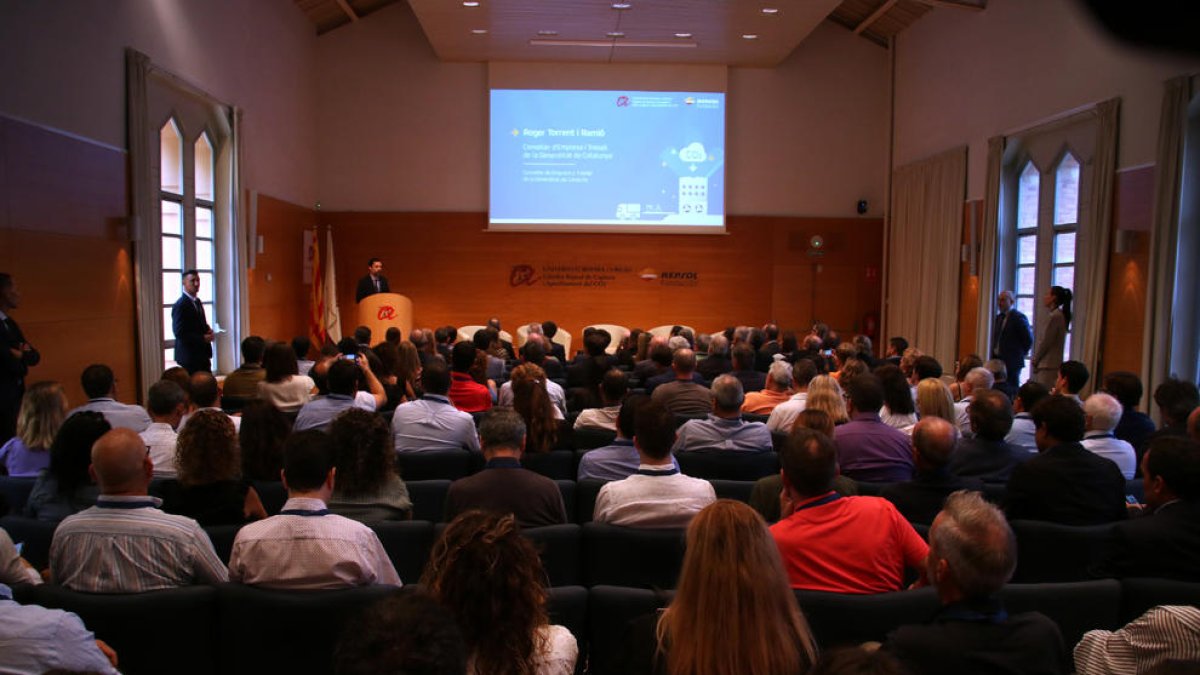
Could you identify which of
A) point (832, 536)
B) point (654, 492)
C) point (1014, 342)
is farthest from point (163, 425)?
point (1014, 342)

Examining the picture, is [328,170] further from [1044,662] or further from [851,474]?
[1044,662]

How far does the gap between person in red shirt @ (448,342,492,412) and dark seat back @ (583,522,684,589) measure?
2.89 m

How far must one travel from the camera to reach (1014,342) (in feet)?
33.0

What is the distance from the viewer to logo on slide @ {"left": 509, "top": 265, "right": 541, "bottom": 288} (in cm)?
1512

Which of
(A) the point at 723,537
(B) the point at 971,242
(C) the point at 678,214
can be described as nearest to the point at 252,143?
(C) the point at 678,214

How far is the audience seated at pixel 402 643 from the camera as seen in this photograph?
126 centimetres

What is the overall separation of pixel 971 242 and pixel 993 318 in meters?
1.20

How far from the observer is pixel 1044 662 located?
6.20 feet

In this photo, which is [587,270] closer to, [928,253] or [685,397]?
[928,253]

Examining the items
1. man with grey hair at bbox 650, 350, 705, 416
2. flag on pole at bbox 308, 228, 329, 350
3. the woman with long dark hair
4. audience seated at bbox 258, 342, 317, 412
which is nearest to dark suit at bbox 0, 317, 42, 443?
audience seated at bbox 258, 342, 317, 412

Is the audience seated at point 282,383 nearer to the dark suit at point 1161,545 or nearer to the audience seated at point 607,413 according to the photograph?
the audience seated at point 607,413

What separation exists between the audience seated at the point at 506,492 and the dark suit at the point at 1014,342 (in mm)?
8077

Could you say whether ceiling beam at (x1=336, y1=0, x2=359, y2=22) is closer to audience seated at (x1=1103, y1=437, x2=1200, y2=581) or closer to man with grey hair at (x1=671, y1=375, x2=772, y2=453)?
man with grey hair at (x1=671, y1=375, x2=772, y2=453)

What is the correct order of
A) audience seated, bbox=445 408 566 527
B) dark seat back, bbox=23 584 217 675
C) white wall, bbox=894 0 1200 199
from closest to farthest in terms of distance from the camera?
dark seat back, bbox=23 584 217 675 < audience seated, bbox=445 408 566 527 < white wall, bbox=894 0 1200 199
